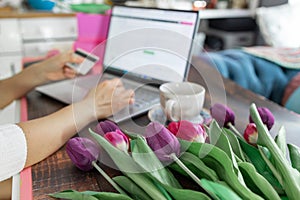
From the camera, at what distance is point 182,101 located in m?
0.62

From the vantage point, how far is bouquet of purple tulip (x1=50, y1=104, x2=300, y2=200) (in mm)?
375

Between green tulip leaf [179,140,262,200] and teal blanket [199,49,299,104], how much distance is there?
0.77m

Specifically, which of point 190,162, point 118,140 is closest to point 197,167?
point 190,162

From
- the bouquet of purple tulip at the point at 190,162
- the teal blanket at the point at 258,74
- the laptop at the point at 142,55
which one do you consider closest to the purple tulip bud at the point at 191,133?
the bouquet of purple tulip at the point at 190,162

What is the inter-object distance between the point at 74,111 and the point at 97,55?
0.27m

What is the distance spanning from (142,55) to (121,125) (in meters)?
0.27

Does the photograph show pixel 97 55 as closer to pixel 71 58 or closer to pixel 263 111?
pixel 71 58

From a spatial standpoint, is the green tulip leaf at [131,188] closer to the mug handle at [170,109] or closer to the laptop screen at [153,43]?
the mug handle at [170,109]

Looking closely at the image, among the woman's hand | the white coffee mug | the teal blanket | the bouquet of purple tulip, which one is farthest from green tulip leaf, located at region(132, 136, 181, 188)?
the teal blanket

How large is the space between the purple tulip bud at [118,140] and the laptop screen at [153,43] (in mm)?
345

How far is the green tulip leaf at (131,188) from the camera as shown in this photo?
0.40m

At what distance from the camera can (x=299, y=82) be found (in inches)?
45.2

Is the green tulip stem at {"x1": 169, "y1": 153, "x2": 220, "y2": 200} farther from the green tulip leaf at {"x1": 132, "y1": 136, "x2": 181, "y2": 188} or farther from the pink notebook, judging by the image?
the pink notebook

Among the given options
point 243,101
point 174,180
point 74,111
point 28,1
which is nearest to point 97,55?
point 74,111
